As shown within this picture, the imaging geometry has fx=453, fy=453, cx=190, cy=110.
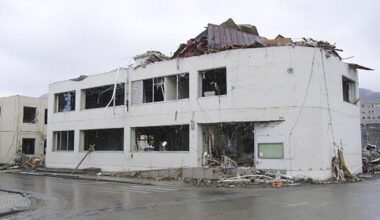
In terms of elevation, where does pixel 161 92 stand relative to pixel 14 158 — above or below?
A: above

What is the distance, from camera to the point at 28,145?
163ft

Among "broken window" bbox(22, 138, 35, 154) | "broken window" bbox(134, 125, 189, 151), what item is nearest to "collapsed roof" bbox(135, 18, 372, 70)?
"broken window" bbox(134, 125, 189, 151)

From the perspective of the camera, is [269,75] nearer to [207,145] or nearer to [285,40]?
[285,40]

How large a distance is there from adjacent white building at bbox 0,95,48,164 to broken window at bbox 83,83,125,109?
13.6 m

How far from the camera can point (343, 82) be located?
1222 inches

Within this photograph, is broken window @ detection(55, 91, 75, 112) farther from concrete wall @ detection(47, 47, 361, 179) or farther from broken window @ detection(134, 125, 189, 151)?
concrete wall @ detection(47, 47, 361, 179)

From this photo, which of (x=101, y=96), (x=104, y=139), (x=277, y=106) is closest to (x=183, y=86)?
(x=277, y=106)

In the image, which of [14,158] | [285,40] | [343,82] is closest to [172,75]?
[285,40]

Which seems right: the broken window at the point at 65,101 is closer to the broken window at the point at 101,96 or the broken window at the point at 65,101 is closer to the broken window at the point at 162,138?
the broken window at the point at 101,96

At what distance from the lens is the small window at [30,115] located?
4978 centimetres

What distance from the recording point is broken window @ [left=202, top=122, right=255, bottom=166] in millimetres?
27891

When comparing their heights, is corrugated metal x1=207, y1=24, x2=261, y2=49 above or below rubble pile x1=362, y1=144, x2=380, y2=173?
above

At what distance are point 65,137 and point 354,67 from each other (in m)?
24.1

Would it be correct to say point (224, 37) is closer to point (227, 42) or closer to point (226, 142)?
point (227, 42)
